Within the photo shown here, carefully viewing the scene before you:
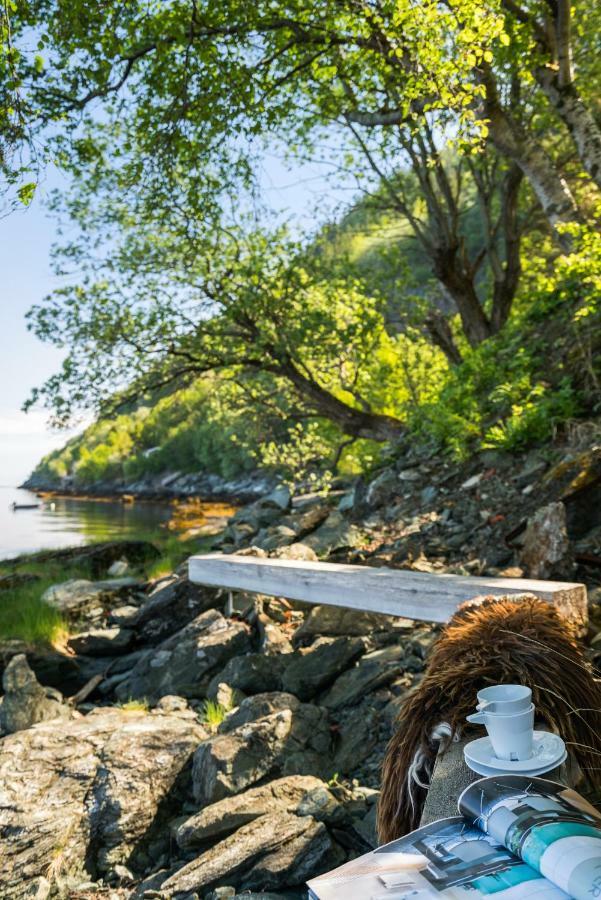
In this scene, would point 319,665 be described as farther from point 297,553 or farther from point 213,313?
point 213,313

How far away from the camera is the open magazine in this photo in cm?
85

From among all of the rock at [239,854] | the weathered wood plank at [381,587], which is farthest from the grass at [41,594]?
the rock at [239,854]

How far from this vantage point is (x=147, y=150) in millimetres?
5391

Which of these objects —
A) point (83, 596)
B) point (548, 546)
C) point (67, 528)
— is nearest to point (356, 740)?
point (548, 546)

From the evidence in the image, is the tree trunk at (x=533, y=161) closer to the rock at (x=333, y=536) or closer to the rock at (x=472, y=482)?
the rock at (x=472, y=482)

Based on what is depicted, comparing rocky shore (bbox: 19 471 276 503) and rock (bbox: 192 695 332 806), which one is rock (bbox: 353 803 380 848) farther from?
rocky shore (bbox: 19 471 276 503)

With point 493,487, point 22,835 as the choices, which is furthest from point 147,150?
point 22,835

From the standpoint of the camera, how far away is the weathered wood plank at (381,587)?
142 inches

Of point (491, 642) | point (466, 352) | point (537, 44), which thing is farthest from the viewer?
point (466, 352)

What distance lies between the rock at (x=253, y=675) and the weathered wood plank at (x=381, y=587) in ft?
1.98

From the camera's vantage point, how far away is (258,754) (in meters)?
3.77

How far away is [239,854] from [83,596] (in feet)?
22.6

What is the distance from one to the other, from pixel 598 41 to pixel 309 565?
9.53 meters

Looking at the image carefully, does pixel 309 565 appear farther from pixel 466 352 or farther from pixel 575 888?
pixel 466 352
